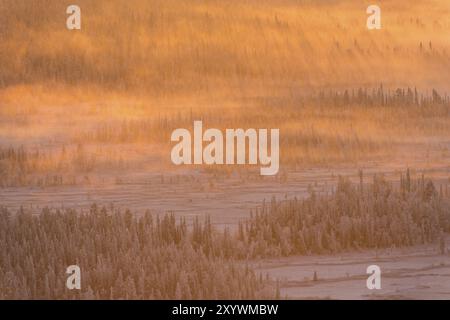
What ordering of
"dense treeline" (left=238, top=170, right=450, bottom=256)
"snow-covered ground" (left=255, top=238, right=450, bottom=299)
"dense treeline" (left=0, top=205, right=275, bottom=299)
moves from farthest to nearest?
"dense treeline" (left=238, top=170, right=450, bottom=256), "snow-covered ground" (left=255, top=238, right=450, bottom=299), "dense treeline" (left=0, top=205, right=275, bottom=299)

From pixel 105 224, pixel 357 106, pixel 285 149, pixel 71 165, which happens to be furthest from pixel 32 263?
pixel 357 106

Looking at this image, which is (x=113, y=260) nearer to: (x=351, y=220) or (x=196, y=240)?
(x=196, y=240)

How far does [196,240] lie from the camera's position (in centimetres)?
1405

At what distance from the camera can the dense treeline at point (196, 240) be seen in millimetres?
12523

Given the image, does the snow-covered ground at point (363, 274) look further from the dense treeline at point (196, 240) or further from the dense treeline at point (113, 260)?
the dense treeline at point (113, 260)

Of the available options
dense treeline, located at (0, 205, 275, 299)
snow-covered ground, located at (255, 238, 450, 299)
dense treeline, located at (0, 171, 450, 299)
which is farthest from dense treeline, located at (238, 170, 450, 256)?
dense treeline, located at (0, 205, 275, 299)

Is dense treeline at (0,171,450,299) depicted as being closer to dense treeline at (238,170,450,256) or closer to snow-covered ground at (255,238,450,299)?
dense treeline at (238,170,450,256)

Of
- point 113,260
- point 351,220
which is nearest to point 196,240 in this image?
point 113,260

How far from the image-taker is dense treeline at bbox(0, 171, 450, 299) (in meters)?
12.5

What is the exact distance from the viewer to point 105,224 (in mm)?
14211

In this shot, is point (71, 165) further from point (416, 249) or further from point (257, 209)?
point (416, 249)

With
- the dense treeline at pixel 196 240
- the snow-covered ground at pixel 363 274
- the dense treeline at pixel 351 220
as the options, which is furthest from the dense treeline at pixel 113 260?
the dense treeline at pixel 351 220
